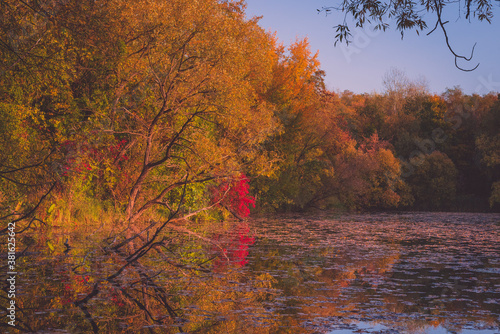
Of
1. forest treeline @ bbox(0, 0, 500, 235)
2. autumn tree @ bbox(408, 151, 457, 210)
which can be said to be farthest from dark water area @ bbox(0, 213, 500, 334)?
autumn tree @ bbox(408, 151, 457, 210)

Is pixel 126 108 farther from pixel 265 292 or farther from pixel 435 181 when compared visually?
pixel 435 181

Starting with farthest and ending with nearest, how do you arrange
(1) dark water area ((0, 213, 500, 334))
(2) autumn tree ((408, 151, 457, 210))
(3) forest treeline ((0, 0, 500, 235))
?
(2) autumn tree ((408, 151, 457, 210))
(3) forest treeline ((0, 0, 500, 235))
(1) dark water area ((0, 213, 500, 334))

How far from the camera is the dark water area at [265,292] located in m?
6.30

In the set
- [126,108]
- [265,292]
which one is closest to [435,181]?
[126,108]

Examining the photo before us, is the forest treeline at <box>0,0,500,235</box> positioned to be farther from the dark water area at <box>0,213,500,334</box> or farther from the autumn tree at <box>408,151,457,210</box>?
the autumn tree at <box>408,151,457,210</box>

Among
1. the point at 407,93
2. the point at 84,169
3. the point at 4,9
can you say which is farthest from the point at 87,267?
the point at 407,93

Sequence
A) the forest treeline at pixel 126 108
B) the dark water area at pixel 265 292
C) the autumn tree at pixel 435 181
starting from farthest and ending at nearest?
1. the autumn tree at pixel 435 181
2. the forest treeline at pixel 126 108
3. the dark water area at pixel 265 292

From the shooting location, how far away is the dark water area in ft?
20.7

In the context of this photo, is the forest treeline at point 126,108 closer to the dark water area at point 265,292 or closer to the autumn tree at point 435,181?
the dark water area at point 265,292

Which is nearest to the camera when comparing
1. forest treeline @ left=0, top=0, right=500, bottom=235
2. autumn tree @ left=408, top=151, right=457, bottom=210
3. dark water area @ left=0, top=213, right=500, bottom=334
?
dark water area @ left=0, top=213, right=500, bottom=334

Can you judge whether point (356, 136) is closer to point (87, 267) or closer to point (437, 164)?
point (437, 164)

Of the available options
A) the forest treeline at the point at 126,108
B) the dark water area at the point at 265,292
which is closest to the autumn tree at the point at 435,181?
the forest treeline at the point at 126,108

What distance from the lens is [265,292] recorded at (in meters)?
8.30

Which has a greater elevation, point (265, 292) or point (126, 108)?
point (126, 108)
